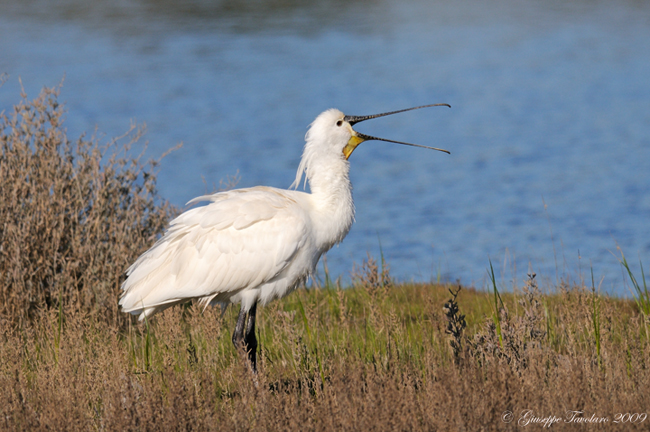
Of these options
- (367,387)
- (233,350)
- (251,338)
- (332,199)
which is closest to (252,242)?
(332,199)

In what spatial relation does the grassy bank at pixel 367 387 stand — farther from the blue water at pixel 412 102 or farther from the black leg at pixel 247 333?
the blue water at pixel 412 102

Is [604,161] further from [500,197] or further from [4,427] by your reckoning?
[4,427]

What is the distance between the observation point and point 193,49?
3619 centimetres

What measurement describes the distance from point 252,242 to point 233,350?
1149 mm

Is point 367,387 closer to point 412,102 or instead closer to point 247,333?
point 247,333

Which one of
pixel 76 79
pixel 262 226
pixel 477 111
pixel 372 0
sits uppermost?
pixel 372 0

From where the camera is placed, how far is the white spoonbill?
5.43m

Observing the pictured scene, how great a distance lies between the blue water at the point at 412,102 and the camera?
14.2 metres

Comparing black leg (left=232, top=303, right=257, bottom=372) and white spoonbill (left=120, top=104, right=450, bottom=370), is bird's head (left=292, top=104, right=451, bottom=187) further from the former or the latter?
black leg (left=232, top=303, right=257, bottom=372)

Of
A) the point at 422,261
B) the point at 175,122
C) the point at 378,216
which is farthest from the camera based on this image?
the point at 175,122

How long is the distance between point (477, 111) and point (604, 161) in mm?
6424

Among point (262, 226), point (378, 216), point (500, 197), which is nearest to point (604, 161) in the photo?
point (500, 197)

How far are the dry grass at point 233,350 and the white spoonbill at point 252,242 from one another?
26 cm

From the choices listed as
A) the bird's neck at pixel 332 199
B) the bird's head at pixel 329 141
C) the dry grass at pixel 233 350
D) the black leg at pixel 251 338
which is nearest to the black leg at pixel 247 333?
the black leg at pixel 251 338
